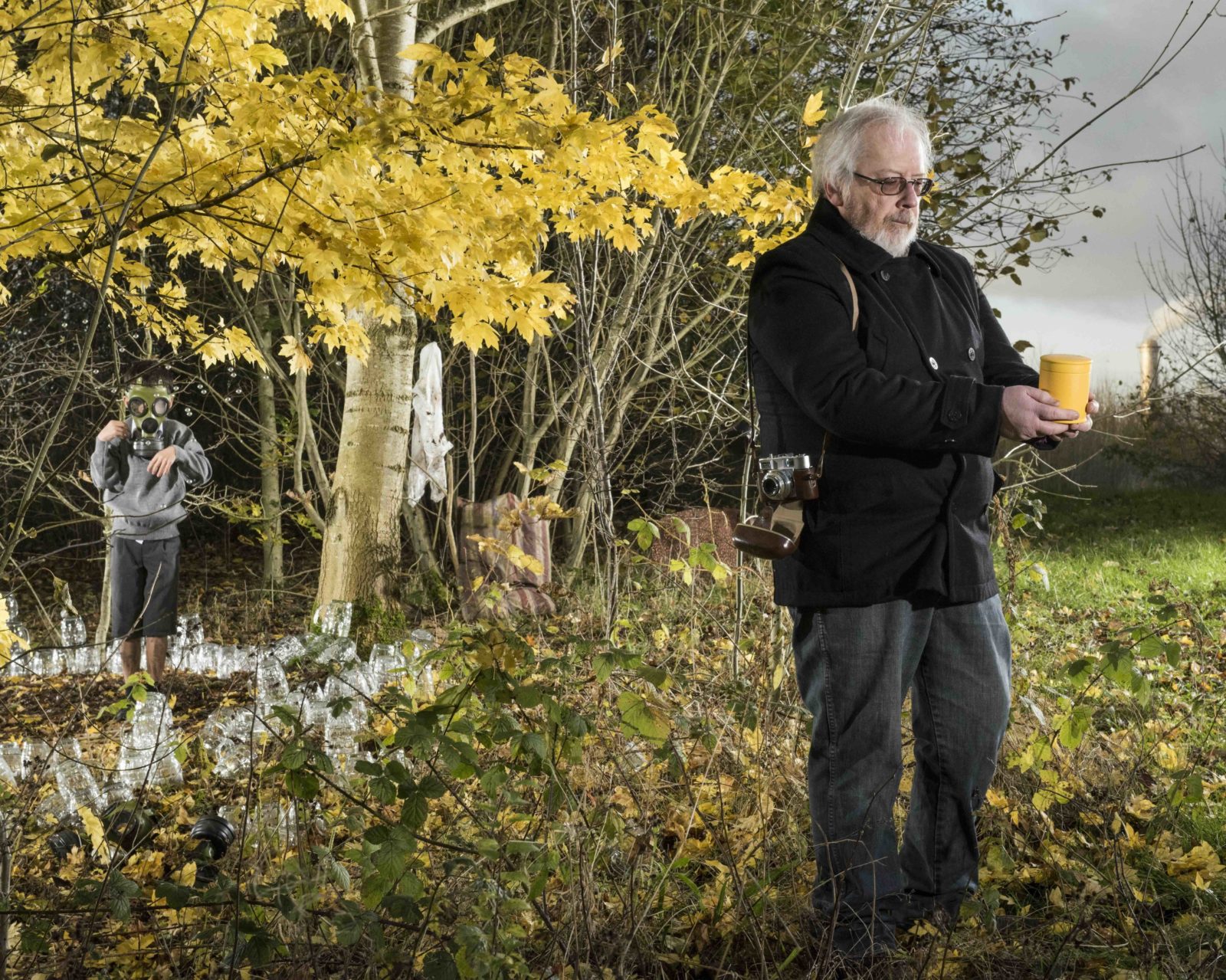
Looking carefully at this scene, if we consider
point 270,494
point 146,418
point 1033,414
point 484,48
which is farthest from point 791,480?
point 270,494

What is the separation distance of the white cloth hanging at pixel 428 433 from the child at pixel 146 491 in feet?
6.95

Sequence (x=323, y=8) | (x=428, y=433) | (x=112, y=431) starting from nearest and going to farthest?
(x=323, y=8)
(x=112, y=431)
(x=428, y=433)

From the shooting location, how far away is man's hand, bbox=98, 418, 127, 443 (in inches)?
217

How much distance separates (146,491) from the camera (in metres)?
5.86

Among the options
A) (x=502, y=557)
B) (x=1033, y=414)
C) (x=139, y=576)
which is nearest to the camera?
(x=1033, y=414)

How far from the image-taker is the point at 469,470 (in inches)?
342

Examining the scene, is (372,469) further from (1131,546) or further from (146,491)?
(1131,546)

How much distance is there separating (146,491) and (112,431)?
0.44 m

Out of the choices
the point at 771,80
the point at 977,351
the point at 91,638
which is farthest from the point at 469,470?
the point at 977,351

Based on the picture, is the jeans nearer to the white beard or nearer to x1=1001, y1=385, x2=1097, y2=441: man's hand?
x1=1001, y1=385, x2=1097, y2=441: man's hand

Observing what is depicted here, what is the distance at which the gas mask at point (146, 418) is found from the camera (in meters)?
5.74

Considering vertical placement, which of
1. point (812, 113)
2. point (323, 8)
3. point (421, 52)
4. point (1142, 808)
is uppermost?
point (323, 8)

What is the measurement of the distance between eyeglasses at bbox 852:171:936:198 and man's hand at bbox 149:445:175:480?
438 centimetres

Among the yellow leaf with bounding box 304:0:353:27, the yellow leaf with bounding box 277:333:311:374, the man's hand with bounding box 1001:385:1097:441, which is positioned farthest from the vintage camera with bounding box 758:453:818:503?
the yellow leaf with bounding box 277:333:311:374
